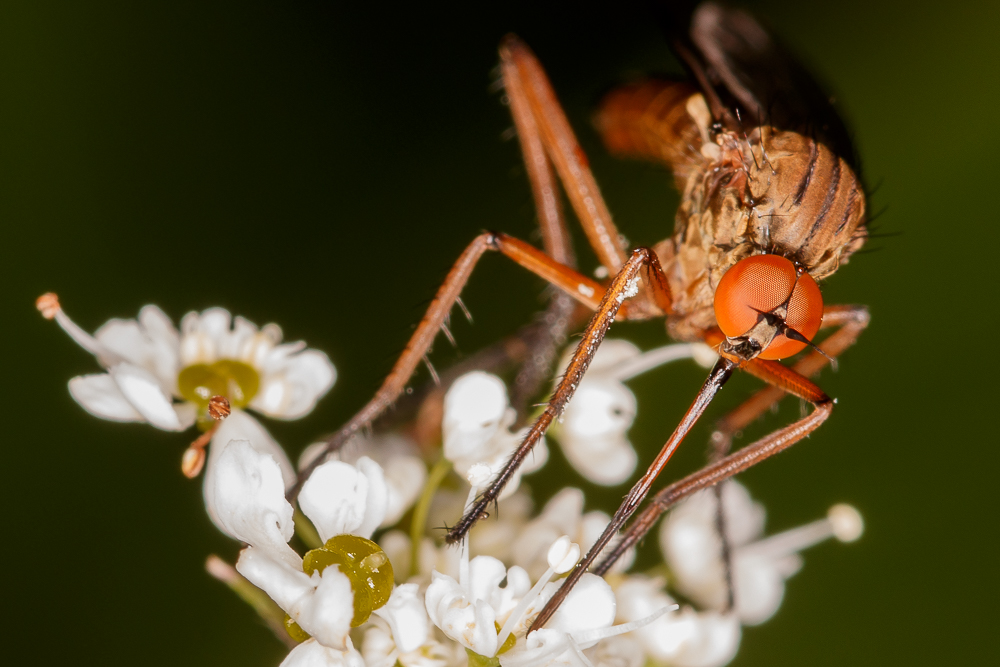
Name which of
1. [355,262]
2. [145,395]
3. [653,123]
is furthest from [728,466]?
[355,262]

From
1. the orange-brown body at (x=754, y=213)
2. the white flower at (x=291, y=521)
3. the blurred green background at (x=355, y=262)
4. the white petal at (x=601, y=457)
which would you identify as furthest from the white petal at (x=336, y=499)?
the orange-brown body at (x=754, y=213)

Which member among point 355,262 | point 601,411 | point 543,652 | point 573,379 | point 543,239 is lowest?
point 543,652

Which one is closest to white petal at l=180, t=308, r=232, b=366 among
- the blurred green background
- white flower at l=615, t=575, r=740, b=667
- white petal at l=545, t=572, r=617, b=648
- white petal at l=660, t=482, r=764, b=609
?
the blurred green background

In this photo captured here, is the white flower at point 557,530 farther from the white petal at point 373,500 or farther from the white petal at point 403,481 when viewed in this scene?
the white petal at point 373,500

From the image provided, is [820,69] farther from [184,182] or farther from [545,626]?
[545,626]

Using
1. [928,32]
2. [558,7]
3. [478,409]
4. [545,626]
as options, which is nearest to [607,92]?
[558,7]

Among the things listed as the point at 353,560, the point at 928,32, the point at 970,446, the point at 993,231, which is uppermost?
the point at 928,32

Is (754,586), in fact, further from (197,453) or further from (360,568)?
(197,453)
